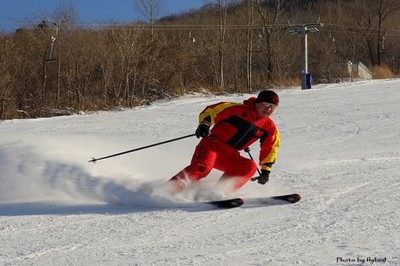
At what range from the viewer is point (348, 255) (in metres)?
2.67

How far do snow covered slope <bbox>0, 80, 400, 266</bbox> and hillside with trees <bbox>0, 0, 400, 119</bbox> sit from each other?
1063cm

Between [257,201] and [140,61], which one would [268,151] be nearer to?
[257,201]

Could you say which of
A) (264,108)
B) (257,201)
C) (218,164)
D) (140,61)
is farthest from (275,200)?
(140,61)

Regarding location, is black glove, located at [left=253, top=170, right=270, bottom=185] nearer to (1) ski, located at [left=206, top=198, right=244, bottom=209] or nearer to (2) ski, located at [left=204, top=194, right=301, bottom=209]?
(2) ski, located at [left=204, top=194, right=301, bottom=209]

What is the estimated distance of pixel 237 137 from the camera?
4195 millimetres

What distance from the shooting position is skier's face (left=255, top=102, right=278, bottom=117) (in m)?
4.11

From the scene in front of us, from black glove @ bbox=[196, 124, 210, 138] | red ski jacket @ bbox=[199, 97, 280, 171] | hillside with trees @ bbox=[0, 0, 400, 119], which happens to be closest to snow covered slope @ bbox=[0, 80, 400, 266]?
red ski jacket @ bbox=[199, 97, 280, 171]

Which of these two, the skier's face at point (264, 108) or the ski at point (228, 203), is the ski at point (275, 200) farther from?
the skier's face at point (264, 108)

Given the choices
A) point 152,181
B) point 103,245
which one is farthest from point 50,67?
point 103,245

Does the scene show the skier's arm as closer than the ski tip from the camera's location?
No

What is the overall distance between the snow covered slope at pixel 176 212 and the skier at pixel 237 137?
0.21 meters

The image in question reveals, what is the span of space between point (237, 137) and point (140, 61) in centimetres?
1658

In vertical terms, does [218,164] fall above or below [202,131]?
below

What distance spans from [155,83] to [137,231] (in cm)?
1753
